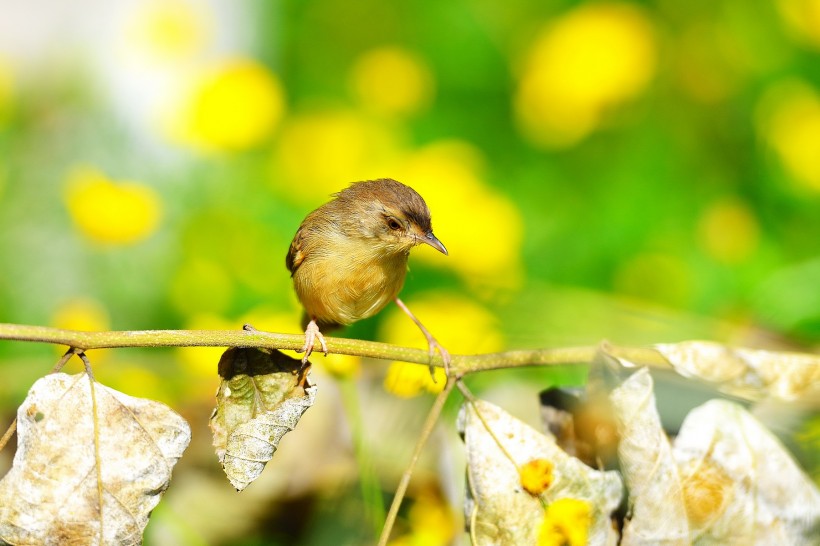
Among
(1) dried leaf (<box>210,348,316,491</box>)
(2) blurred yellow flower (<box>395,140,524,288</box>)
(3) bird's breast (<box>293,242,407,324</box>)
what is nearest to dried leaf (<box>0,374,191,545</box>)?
(1) dried leaf (<box>210,348,316,491</box>)

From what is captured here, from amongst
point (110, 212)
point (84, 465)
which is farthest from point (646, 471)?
point (110, 212)

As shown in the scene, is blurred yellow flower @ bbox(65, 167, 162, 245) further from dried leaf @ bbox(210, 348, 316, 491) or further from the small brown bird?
dried leaf @ bbox(210, 348, 316, 491)

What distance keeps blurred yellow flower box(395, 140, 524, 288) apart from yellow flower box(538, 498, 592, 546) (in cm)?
175

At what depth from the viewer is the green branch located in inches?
71.6

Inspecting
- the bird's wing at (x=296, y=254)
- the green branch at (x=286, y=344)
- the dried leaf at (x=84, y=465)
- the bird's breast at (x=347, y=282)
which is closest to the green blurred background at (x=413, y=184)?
the bird's breast at (x=347, y=282)

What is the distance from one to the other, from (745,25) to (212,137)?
2.85 meters

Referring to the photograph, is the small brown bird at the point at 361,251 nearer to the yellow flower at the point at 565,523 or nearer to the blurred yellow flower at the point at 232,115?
the yellow flower at the point at 565,523

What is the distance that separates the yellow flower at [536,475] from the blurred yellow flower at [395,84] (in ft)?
9.84

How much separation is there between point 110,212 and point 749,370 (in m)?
3.04

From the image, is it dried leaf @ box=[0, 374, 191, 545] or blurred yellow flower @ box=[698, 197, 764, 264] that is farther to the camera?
blurred yellow flower @ box=[698, 197, 764, 264]

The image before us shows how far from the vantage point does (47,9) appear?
619 cm

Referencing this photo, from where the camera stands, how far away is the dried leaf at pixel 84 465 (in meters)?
1.95

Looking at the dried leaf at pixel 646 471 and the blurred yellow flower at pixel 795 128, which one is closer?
the dried leaf at pixel 646 471

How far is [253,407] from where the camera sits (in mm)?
2123
